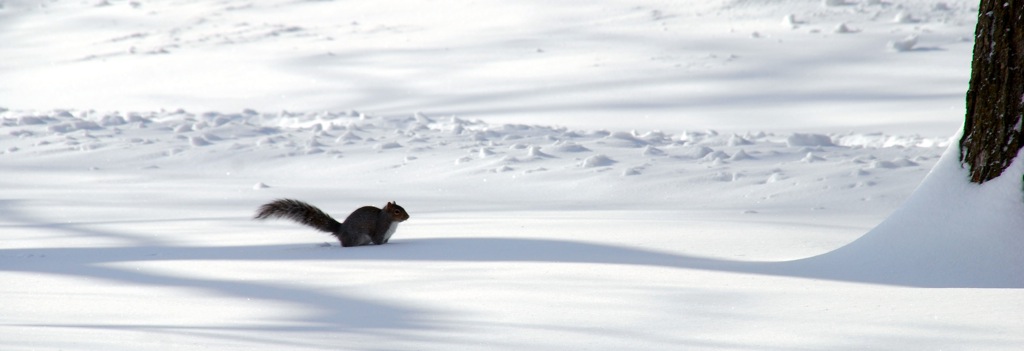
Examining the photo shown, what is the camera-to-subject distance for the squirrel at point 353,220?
19.7 feet

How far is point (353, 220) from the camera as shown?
6.03 meters

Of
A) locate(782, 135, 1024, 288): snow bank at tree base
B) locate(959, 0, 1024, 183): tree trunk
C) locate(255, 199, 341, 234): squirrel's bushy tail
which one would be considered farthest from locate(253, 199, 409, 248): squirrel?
locate(959, 0, 1024, 183): tree trunk

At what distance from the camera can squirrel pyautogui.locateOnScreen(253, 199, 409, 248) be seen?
599 centimetres

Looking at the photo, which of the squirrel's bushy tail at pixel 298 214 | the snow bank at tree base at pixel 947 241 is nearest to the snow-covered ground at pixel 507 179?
the snow bank at tree base at pixel 947 241

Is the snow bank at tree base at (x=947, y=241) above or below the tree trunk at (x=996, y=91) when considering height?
below

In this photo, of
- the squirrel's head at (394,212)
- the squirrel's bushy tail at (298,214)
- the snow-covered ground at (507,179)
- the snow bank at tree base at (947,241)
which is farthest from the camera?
the squirrel's head at (394,212)

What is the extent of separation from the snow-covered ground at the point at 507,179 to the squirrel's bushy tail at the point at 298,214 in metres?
0.14

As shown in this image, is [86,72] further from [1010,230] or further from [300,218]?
[1010,230]

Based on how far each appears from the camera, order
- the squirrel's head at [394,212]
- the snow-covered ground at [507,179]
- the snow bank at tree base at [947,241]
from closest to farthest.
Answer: the snow-covered ground at [507,179]
the snow bank at tree base at [947,241]
the squirrel's head at [394,212]

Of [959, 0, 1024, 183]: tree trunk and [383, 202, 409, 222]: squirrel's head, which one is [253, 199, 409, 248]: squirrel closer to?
[383, 202, 409, 222]: squirrel's head

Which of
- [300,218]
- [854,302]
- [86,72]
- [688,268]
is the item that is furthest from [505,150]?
[86,72]

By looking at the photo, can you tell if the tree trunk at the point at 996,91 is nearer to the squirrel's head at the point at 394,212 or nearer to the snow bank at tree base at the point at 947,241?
the snow bank at tree base at the point at 947,241

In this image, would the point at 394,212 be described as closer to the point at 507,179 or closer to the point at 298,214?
the point at 298,214

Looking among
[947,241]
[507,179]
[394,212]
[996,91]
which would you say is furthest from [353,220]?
[507,179]
